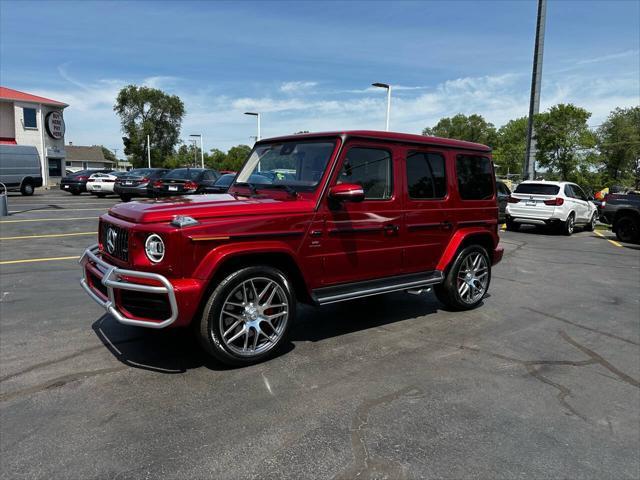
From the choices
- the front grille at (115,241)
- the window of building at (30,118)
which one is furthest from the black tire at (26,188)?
the front grille at (115,241)

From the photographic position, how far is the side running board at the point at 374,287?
4286 millimetres

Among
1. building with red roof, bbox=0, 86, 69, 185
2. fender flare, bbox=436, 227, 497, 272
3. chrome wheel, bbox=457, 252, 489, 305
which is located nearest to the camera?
fender flare, bbox=436, 227, 497, 272

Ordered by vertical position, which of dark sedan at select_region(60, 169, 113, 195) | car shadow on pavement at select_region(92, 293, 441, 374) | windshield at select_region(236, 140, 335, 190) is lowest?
car shadow on pavement at select_region(92, 293, 441, 374)

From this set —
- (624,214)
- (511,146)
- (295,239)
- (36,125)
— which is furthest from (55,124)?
(511,146)

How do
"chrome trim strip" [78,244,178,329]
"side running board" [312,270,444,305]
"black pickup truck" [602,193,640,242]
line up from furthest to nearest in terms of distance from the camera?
"black pickup truck" [602,193,640,242] → "side running board" [312,270,444,305] → "chrome trim strip" [78,244,178,329]

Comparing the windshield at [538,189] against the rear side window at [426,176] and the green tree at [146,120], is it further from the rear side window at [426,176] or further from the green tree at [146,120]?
the green tree at [146,120]

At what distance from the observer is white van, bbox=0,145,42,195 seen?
25188 millimetres

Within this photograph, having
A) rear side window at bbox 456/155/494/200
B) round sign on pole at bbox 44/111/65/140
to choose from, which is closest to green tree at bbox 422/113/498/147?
round sign on pole at bbox 44/111/65/140

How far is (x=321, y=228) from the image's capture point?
165 inches

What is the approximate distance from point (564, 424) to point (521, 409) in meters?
0.28

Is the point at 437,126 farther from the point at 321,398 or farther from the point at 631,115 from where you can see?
the point at 321,398

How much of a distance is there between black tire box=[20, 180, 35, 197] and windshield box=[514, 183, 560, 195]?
25.2 m

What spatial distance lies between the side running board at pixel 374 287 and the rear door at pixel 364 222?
62mm

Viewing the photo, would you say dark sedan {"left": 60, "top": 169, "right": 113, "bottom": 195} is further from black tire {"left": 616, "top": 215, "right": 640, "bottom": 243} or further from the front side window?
the front side window
